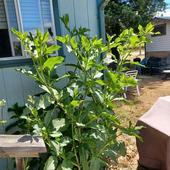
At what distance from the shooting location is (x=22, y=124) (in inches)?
111

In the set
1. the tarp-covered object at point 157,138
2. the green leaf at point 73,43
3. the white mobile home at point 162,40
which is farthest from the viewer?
the white mobile home at point 162,40

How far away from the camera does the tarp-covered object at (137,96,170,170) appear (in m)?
3.15

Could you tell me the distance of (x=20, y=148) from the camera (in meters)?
1.82

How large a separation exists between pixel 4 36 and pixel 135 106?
19.0ft

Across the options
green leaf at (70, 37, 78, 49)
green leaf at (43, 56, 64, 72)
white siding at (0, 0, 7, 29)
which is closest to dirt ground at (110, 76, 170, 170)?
green leaf at (70, 37, 78, 49)

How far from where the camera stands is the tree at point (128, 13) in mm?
14336

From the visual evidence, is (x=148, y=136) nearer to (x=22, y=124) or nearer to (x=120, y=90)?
(x=120, y=90)

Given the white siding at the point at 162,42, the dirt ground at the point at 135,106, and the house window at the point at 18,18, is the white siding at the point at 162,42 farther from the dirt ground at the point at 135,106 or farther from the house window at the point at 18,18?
the house window at the point at 18,18

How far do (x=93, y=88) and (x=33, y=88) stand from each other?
889mm

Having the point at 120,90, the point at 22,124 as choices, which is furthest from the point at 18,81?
the point at 120,90

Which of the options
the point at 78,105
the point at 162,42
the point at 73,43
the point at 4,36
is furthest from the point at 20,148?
the point at 162,42

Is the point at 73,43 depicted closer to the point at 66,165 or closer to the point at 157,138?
the point at 66,165

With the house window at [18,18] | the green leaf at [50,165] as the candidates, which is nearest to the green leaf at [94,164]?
the green leaf at [50,165]

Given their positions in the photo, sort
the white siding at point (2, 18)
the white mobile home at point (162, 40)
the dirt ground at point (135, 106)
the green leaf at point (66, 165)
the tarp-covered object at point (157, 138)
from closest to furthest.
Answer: the green leaf at point (66, 165) < the white siding at point (2, 18) < the tarp-covered object at point (157, 138) < the dirt ground at point (135, 106) < the white mobile home at point (162, 40)
